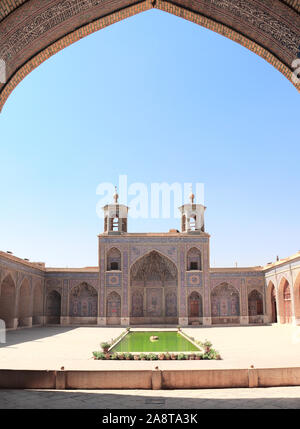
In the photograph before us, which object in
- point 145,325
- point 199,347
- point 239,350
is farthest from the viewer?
point 145,325

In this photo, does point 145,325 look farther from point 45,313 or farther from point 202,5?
point 202,5

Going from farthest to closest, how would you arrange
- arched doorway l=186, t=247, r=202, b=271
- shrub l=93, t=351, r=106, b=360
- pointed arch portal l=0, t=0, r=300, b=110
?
arched doorway l=186, t=247, r=202, b=271
shrub l=93, t=351, r=106, b=360
pointed arch portal l=0, t=0, r=300, b=110

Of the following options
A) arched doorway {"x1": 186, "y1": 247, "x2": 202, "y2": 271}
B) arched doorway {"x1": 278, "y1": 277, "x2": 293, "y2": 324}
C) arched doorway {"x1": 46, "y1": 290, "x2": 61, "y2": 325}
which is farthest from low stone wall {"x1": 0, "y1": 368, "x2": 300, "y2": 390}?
arched doorway {"x1": 46, "y1": 290, "x2": 61, "y2": 325}

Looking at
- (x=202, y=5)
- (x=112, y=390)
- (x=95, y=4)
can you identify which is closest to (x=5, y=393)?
(x=112, y=390)

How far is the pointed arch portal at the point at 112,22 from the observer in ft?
18.9

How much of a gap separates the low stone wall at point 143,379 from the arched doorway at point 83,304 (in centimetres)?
1934

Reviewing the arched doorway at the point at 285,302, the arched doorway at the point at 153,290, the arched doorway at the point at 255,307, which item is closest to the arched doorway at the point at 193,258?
the arched doorway at the point at 153,290

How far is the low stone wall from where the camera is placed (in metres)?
6.08

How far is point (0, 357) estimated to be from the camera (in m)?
10.9

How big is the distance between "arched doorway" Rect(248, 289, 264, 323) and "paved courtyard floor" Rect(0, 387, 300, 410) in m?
19.9

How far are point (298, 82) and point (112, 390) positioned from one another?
17.1ft

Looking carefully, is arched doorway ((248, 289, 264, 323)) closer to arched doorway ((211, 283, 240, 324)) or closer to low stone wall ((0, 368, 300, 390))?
arched doorway ((211, 283, 240, 324))

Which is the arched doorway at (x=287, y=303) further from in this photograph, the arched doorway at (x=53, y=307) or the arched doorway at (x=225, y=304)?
the arched doorway at (x=53, y=307)

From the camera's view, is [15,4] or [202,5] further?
[202,5]
